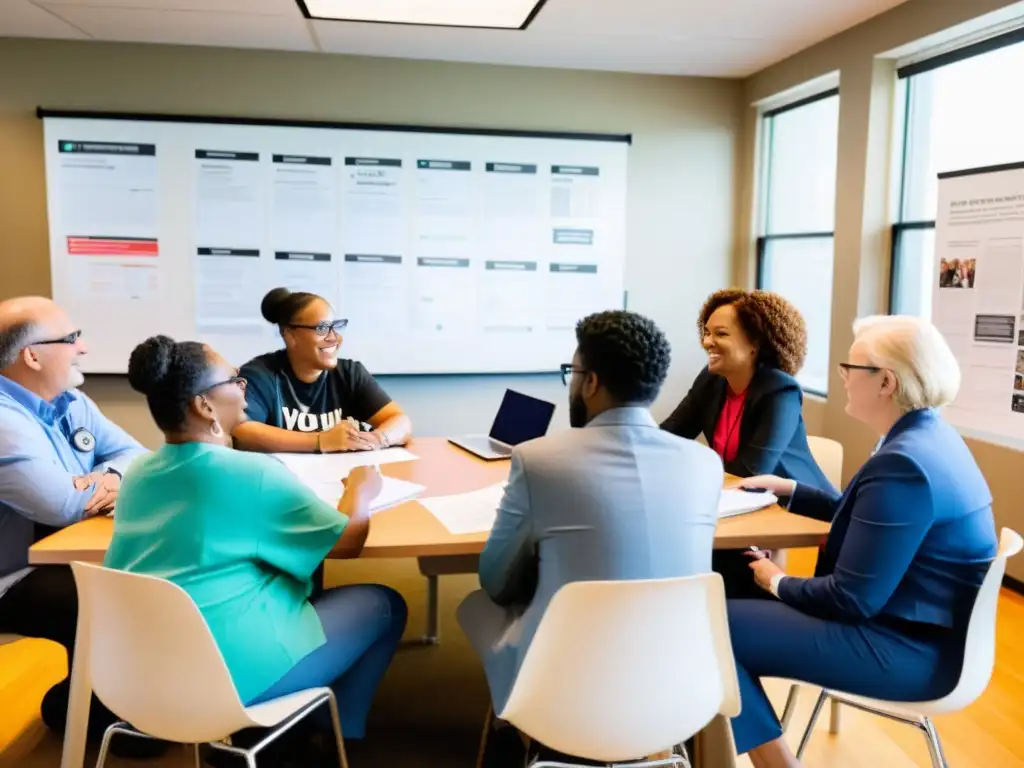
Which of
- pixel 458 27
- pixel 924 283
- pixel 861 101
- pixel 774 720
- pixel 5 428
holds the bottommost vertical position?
pixel 774 720

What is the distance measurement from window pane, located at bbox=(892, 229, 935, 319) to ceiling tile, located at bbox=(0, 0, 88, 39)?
4412mm

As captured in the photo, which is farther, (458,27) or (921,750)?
(458,27)

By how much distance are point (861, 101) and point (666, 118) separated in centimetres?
132

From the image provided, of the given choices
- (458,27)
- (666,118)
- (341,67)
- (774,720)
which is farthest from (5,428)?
(666,118)

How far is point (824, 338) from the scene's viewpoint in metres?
4.96

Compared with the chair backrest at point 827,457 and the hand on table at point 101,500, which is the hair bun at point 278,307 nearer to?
the hand on table at point 101,500

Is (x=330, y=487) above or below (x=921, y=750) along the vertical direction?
above

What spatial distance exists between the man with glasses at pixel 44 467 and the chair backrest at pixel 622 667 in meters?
1.24

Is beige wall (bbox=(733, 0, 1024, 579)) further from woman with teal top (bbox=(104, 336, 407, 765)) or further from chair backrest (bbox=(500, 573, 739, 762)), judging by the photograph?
woman with teal top (bbox=(104, 336, 407, 765))

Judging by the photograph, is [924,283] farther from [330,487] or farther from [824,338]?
[330,487]

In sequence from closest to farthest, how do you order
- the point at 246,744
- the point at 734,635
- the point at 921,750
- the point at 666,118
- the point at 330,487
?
the point at 734,635 → the point at 246,744 → the point at 330,487 → the point at 921,750 → the point at 666,118

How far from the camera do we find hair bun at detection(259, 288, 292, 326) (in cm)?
301

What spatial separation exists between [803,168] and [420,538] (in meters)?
4.14

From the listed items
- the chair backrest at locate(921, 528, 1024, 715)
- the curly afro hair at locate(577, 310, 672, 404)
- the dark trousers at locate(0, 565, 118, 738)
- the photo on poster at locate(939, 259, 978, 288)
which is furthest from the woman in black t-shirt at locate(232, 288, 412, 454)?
the photo on poster at locate(939, 259, 978, 288)
